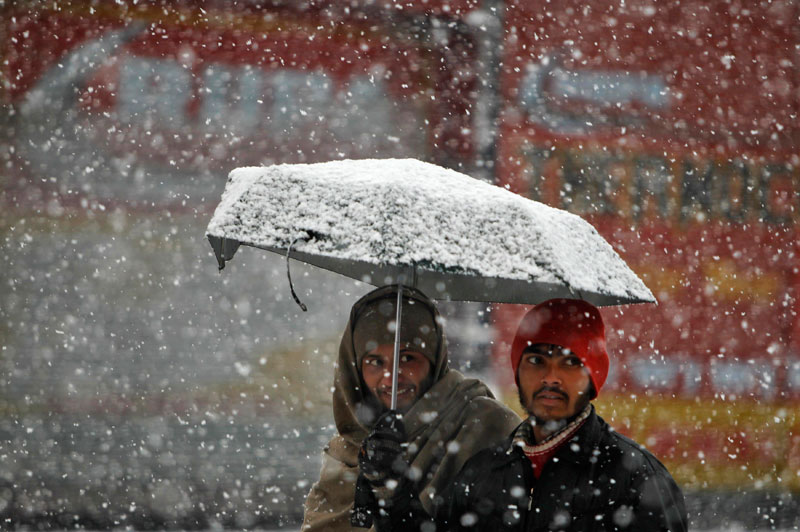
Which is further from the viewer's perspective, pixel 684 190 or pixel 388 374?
pixel 684 190

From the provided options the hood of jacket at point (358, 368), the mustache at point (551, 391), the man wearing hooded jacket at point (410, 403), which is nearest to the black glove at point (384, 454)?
the man wearing hooded jacket at point (410, 403)

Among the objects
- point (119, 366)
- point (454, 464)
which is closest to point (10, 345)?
point (119, 366)

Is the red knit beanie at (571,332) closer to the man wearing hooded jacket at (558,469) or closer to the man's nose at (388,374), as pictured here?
the man wearing hooded jacket at (558,469)

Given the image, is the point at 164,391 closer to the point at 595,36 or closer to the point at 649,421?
the point at 649,421

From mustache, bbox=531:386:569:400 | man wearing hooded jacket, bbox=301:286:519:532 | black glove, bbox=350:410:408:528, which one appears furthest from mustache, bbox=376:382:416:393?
mustache, bbox=531:386:569:400

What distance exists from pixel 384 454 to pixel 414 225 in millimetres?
712

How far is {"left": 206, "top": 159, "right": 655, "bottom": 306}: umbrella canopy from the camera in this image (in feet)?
7.23

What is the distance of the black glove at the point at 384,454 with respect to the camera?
2439 mm

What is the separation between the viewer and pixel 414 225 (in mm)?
2240

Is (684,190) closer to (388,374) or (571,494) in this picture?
(388,374)

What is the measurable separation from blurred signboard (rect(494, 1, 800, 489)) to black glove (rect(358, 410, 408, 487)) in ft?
15.0

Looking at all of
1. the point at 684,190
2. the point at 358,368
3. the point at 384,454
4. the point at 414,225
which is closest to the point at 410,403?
the point at 358,368

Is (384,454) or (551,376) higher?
(551,376)

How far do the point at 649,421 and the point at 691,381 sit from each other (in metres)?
0.52
